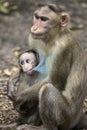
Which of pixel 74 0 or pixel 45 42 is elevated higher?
pixel 45 42

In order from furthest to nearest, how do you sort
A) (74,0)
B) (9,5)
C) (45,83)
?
(74,0) < (9,5) < (45,83)

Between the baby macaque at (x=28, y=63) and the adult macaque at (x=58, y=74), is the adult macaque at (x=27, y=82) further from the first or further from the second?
the adult macaque at (x=58, y=74)

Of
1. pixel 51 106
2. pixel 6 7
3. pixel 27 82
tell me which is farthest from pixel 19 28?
pixel 51 106

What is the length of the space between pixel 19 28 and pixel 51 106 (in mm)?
5872

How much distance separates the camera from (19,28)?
13.4 metres

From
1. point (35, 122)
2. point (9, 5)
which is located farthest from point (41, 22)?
point (9, 5)

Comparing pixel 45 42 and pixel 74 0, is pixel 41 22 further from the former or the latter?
pixel 74 0

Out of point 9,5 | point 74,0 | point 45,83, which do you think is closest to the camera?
point 45,83

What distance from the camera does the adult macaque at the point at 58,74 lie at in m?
7.77

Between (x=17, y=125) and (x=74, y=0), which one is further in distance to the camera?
(x=74, y=0)

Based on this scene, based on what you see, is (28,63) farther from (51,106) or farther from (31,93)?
(51,106)

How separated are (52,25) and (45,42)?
27 centimetres

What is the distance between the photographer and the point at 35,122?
27.0 feet

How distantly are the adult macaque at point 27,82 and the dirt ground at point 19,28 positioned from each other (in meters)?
1.54
